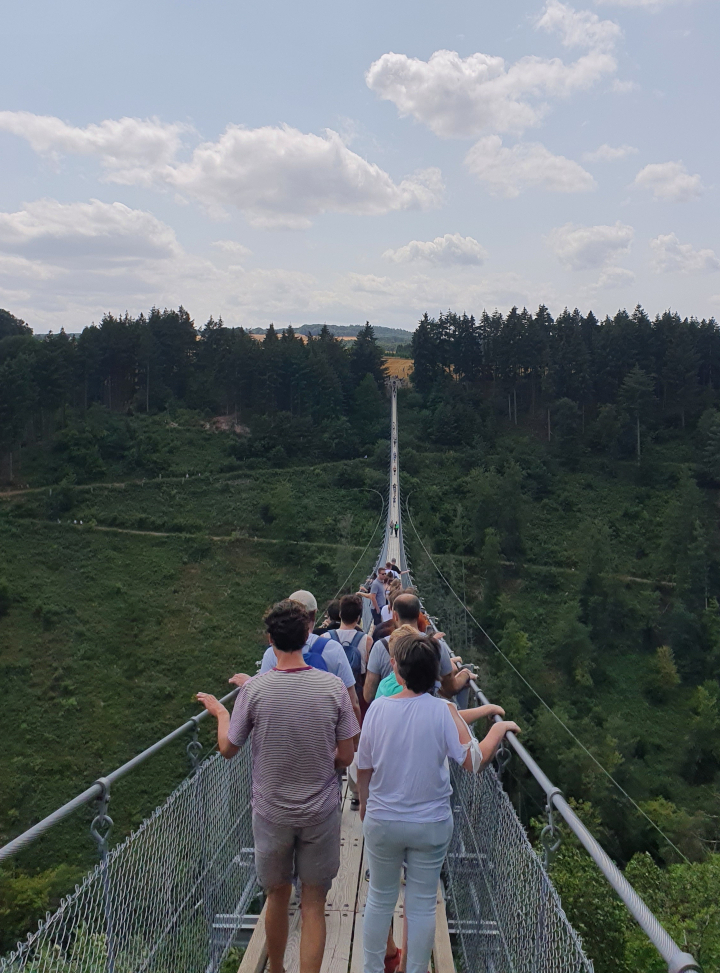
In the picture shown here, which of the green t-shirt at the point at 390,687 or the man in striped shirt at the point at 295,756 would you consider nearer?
the man in striped shirt at the point at 295,756

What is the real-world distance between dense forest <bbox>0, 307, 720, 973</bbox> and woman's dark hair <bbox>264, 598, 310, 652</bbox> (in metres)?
7.25

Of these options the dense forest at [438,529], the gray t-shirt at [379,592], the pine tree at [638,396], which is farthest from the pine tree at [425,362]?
the gray t-shirt at [379,592]

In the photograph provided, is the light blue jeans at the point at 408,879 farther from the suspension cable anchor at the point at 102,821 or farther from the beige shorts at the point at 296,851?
the suspension cable anchor at the point at 102,821

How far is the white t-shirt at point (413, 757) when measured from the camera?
2293 millimetres

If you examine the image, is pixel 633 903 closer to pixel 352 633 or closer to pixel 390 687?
pixel 390 687

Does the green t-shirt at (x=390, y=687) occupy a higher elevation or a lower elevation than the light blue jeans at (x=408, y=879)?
higher

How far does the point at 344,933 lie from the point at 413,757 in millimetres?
1440

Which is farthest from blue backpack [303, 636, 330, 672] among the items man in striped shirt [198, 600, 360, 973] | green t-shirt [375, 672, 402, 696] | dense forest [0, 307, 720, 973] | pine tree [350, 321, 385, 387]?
pine tree [350, 321, 385, 387]

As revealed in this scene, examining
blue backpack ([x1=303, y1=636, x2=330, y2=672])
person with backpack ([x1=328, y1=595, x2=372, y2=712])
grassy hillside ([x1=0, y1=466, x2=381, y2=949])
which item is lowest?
grassy hillside ([x1=0, y1=466, x2=381, y2=949])

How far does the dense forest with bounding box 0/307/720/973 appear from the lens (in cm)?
1995

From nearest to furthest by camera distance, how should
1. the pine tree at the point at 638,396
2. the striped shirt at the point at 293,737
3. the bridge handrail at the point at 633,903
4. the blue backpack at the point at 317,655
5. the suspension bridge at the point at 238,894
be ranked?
1. the bridge handrail at the point at 633,903
2. the suspension bridge at the point at 238,894
3. the striped shirt at the point at 293,737
4. the blue backpack at the point at 317,655
5. the pine tree at the point at 638,396

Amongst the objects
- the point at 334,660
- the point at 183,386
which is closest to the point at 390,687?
the point at 334,660

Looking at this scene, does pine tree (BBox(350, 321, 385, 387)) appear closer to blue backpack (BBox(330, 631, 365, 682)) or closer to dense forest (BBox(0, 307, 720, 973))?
dense forest (BBox(0, 307, 720, 973))

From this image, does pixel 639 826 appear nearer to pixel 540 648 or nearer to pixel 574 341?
pixel 540 648
